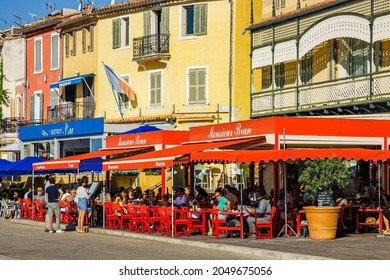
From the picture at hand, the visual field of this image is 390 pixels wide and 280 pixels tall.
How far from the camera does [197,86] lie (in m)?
48.2

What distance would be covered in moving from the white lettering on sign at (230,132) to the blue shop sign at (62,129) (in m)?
19.3

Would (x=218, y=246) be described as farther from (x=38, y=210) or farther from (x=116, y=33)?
(x=116, y=33)

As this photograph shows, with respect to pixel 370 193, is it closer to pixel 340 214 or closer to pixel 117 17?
pixel 340 214

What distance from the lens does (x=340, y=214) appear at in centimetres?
2655

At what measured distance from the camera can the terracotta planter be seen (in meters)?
25.2

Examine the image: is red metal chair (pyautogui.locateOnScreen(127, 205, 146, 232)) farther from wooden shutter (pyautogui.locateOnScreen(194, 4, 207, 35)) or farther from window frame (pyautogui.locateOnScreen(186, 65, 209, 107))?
wooden shutter (pyautogui.locateOnScreen(194, 4, 207, 35))

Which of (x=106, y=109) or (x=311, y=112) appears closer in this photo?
(x=311, y=112)

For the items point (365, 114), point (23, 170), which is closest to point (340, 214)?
point (365, 114)

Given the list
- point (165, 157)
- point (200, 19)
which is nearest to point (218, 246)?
point (165, 157)

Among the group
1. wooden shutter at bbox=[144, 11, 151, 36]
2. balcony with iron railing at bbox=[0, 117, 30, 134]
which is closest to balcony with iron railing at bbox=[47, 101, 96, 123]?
balcony with iron railing at bbox=[0, 117, 30, 134]

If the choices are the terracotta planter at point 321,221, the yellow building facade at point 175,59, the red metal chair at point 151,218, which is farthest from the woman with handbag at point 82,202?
the yellow building facade at point 175,59

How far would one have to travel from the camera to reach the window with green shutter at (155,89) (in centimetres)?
5009

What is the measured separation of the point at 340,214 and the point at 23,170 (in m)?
19.9

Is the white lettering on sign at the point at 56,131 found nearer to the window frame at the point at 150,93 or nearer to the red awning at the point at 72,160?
the window frame at the point at 150,93
